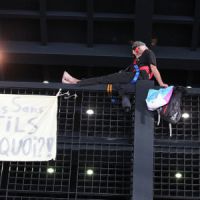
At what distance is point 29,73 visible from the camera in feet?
34.9

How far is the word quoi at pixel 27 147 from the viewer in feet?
17.0

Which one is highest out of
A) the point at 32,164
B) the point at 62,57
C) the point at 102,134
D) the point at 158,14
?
the point at 158,14

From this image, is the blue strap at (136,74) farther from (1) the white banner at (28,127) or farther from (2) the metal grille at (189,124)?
(1) the white banner at (28,127)

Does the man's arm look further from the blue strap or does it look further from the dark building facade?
the dark building facade

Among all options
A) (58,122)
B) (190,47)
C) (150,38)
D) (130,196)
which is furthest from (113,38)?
(130,196)

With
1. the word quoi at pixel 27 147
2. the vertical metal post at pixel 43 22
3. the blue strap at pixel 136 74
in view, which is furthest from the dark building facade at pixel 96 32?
the word quoi at pixel 27 147

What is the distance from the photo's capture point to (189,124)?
5.43 metres

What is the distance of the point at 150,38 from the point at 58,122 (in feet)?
14.5

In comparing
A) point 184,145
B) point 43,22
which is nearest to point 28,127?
point 184,145

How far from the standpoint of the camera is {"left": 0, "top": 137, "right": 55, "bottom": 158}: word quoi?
5176 millimetres

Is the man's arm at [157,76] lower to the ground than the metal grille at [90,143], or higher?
higher

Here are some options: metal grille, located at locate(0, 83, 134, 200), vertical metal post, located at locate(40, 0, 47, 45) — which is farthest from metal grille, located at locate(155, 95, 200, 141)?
vertical metal post, located at locate(40, 0, 47, 45)

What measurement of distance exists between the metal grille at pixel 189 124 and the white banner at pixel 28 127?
1278mm

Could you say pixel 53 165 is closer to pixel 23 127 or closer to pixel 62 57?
pixel 23 127
